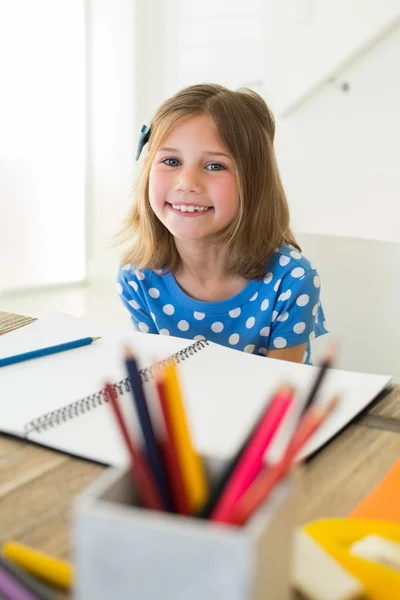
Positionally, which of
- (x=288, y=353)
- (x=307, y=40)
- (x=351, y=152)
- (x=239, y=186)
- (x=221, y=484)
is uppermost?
(x=307, y=40)

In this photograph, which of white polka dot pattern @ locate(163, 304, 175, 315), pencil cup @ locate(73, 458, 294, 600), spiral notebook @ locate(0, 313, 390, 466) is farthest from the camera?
white polka dot pattern @ locate(163, 304, 175, 315)

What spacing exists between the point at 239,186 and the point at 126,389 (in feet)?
1.75

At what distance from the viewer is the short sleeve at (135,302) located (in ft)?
4.07

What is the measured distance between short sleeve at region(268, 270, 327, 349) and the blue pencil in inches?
15.4

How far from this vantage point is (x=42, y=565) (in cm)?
40

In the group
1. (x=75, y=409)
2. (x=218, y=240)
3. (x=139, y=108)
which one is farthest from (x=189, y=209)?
(x=139, y=108)

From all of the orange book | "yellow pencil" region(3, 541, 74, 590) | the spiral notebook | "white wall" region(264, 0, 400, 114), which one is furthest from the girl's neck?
"white wall" region(264, 0, 400, 114)

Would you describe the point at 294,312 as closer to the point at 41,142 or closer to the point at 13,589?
the point at 13,589

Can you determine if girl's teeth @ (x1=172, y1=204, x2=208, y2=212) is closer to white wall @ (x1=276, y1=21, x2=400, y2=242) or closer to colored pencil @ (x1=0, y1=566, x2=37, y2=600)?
colored pencil @ (x1=0, y1=566, x2=37, y2=600)

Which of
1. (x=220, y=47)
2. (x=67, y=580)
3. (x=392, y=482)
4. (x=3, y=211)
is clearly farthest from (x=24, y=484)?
(x=220, y=47)

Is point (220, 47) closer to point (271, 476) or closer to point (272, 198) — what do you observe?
Answer: point (272, 198)

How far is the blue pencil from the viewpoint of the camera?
758mm

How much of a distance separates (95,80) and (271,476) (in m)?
3.09

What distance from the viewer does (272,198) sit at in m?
1.22
